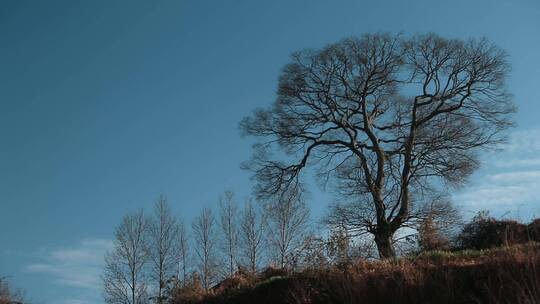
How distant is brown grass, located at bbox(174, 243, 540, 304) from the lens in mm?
8523

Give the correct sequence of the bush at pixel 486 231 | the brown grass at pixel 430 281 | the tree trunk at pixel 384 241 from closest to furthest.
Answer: the brown grass at pixel 430 281 < the bush at pixel 486 231 < the tree trunk at pixel 384 241

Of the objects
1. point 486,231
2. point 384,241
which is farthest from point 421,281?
point 384,241

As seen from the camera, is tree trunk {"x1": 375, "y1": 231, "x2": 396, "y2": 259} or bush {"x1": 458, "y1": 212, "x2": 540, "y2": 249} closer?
bush {"x1": 458, "y1": 212, "x2": 540, "y2": 249}

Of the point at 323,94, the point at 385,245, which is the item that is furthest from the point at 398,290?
the point at 323,94

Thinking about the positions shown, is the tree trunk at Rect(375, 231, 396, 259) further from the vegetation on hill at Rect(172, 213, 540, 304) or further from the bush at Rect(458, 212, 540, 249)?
the vegetation on hill at Rect(172, 213, 540, 304)

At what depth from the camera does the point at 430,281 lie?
9664 millimetres

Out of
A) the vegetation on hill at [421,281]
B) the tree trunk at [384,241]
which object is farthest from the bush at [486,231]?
the vegetation on hill at [421,281]

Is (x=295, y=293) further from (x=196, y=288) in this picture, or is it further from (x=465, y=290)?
(x=196, y=288)

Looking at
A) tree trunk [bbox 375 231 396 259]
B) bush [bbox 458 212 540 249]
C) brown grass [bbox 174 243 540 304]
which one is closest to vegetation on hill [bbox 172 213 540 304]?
brown grass [bbox 174 243 540 304]

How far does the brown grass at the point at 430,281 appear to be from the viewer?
8.52 m

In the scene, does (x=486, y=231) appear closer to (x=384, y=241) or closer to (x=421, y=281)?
(x=384, y=241)

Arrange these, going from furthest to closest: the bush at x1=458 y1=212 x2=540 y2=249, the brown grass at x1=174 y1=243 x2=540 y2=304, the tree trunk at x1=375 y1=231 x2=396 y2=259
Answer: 1. the tree trunk at x1=375 y1=231 x2=396 y2=259
2. the bush at x1=458 y1=212 x2=540 y2=249
3. the brown grass at x1=174 y1=243 x2=540 y2=304

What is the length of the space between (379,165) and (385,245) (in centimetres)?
335

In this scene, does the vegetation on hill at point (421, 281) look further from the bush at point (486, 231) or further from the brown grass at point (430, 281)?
the bush at point (486, 231)
